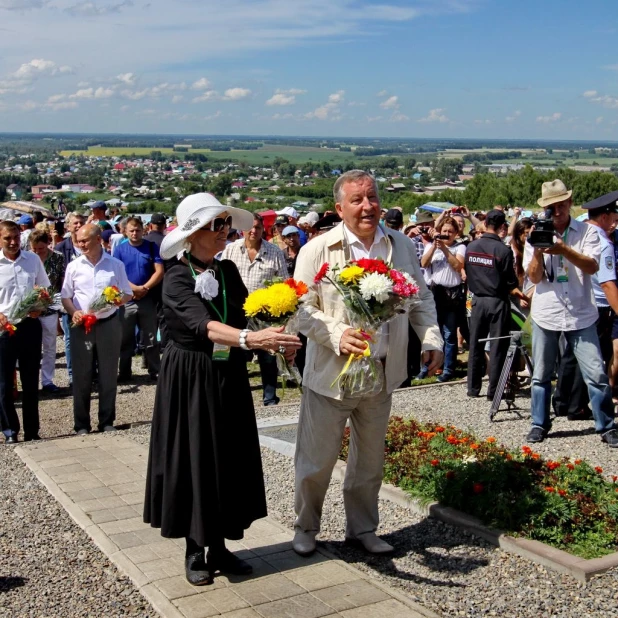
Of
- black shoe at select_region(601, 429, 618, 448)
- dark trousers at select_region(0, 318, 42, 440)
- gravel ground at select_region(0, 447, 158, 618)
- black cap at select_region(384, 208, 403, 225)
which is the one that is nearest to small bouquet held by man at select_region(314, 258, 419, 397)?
gravel ground at select_region(0, 447, 158, 618)

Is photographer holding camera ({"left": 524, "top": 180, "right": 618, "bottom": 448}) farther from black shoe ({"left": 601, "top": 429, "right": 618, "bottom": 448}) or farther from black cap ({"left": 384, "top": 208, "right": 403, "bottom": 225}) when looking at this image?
black cap ({"left": 384, "top": 208, "right": 403, "bottom": 225})

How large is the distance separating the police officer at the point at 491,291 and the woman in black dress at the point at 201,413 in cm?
570

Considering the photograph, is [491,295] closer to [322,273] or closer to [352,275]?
[322,273]

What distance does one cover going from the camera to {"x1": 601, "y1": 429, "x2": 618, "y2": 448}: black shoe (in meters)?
8.02

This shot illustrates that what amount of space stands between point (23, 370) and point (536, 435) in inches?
206

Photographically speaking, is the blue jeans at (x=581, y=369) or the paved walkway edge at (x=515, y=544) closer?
the paved walkway edge at (x=515, y=544)

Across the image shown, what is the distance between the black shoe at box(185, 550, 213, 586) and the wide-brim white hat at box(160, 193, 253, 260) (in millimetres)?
1733

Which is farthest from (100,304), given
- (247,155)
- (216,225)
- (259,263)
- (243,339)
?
(247,155)

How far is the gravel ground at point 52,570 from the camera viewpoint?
189 inches

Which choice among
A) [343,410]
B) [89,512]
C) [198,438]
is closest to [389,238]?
[343,410]

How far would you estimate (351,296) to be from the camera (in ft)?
15.7

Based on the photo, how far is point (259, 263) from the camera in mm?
10797

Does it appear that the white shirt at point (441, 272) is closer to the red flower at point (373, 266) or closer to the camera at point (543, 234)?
the camera at point (543, 234)

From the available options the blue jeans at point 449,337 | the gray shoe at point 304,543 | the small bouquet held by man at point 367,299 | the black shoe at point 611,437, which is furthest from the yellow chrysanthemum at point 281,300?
the blue jeans at point 449,337
